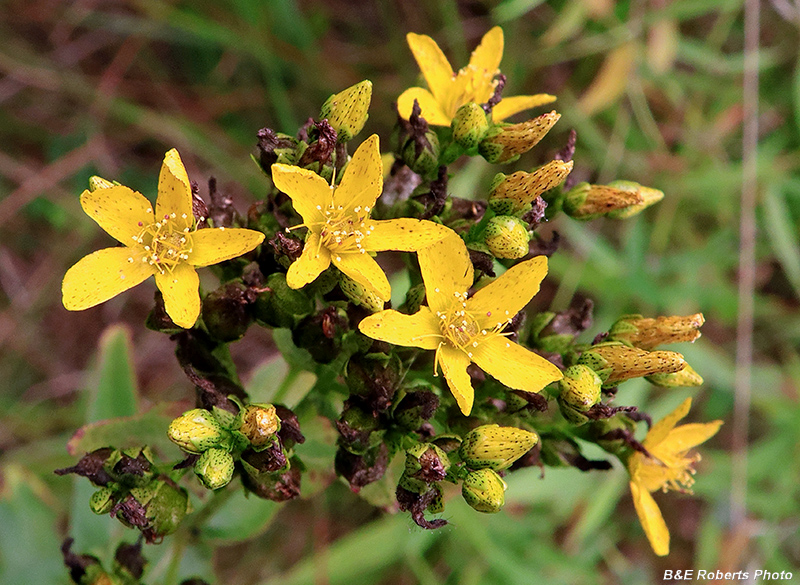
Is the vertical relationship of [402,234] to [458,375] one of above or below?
above

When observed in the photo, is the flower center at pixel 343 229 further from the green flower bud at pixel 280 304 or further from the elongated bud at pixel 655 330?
the elongated bud at pixel 655 330

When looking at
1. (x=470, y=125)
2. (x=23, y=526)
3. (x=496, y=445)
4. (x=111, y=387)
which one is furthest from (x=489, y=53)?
(x=23, y=526)

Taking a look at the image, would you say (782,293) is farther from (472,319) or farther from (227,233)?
(227,233)

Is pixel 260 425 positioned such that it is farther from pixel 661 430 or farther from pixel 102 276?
pixel 661 430

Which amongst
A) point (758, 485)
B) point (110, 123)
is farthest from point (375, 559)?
point (110, 123)

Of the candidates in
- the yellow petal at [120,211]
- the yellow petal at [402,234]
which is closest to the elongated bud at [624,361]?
the yellow petal at [402,234]
